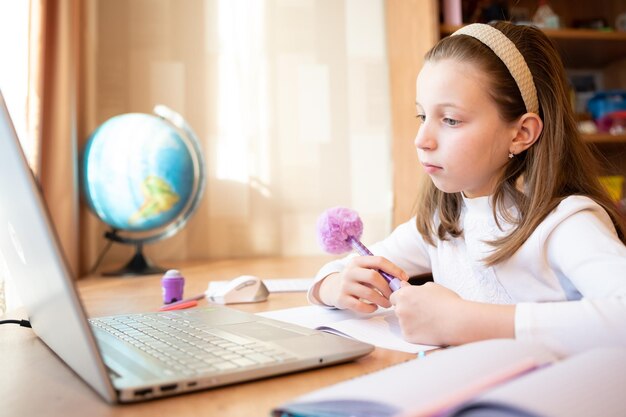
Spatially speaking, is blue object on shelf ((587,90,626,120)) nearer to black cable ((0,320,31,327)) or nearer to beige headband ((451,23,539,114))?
beige headband ((451,23,539,114))

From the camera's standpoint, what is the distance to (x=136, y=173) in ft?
4.78

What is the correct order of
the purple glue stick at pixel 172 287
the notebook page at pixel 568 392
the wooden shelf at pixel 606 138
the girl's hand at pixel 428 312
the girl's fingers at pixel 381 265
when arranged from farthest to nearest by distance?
the wooden shelf at pixel 606 138, the purple glue stick at pixel 172 287, the girl's fingers at pixel 381 265, the girl's hand at pixel 428 312, the notebook page at pixel 568 392

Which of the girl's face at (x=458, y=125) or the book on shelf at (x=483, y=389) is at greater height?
the girl's face at (x=458, y=125)

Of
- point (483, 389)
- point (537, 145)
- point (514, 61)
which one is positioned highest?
point (514, 61)

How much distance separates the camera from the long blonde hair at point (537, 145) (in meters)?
0.81

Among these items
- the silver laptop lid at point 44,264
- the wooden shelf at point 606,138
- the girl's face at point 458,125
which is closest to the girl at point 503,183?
the girl's face at point 458,125

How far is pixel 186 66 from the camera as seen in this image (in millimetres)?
1888

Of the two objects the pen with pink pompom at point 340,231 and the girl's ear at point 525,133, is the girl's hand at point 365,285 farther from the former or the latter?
the girl's ear at point 525,133

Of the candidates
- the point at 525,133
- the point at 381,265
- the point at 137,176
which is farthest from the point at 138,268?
the point at 525,133

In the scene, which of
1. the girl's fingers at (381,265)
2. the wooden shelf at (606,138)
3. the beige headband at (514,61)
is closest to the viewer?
the girl's fingers at (381,265)

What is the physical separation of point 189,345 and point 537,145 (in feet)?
1.95

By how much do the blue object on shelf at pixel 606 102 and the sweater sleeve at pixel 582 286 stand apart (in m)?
1.48

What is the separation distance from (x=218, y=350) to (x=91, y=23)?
1.57m

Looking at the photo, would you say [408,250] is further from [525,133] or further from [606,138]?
[606,138]
